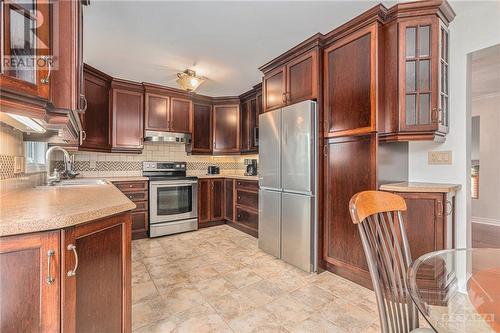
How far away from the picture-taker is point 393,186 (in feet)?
6.54

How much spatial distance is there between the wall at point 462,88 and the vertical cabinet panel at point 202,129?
3432 millimetres

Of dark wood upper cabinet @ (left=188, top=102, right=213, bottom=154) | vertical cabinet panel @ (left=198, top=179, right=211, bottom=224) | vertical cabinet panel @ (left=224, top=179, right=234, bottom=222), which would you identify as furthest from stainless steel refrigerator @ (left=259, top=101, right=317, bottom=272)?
dark wood upper cabinet @ (left=188, top=102, right=213, bottom=154)

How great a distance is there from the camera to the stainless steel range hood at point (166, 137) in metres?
3.90

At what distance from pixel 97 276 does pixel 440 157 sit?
2.74 m

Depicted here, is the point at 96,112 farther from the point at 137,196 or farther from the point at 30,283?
the point at 30,283

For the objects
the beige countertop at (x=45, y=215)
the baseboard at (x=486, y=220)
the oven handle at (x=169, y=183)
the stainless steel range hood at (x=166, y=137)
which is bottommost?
the baseboard at (x=486, y=220)

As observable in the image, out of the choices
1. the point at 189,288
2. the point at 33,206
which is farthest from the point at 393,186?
the point at 33,206

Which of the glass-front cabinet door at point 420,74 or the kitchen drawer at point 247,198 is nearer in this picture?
the glass-front cabinet door at point 420,74

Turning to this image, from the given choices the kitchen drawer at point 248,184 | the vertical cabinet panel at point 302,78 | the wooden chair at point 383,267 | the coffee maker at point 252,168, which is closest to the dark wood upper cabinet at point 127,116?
the kitchen drawer at point 248,184

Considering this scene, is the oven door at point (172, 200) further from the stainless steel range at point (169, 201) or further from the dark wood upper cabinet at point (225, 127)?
the dark wood upper cabinet at point (225, 127)

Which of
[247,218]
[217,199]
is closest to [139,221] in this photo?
[217,199]

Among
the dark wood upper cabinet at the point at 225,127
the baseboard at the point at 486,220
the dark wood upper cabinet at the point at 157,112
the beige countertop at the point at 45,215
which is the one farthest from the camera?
the dark wood upper cabinet at the point at 225,127

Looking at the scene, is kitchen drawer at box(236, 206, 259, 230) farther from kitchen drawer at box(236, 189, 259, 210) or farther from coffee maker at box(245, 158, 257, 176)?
coffee maker at box(245, 158, 257, 176)

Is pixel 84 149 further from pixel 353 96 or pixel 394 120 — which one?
pixel 394 120
